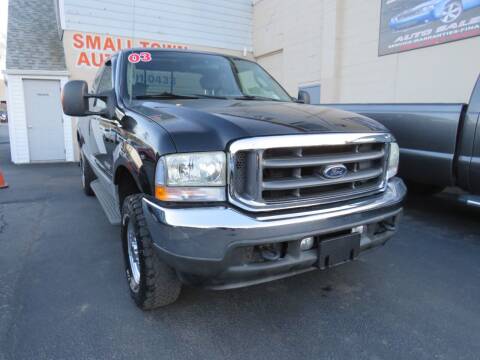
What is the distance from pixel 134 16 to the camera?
36.1 ft

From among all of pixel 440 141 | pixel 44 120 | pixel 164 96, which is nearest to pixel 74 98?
pixel 164 96

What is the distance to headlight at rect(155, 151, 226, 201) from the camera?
1978 mm

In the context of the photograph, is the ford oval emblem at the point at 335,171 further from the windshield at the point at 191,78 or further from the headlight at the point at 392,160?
the windshield at the point at 191,78

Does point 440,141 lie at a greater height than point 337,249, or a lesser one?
greater

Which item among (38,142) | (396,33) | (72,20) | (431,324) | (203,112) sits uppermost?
(72,20)

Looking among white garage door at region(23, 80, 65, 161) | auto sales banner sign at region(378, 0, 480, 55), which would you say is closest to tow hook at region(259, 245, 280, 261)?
auto sales banner sign at region(378, 0, 480, 55)

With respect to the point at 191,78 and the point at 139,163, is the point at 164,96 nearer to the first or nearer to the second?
the point at 191,78

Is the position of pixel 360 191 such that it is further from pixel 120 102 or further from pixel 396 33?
pixel 396 33

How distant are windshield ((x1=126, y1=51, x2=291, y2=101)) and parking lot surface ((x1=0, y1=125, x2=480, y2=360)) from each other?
5.55ft

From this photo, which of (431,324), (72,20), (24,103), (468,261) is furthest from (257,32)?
(431,324)

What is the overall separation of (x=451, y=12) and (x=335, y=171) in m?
6.33

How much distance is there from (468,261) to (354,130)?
213 cm

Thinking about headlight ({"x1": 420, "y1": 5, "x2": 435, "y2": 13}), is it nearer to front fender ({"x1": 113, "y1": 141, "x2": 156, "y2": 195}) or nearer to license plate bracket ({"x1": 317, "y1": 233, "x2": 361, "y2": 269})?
license plate bracket ({"x1": 317, "y1": 233, "x2": 361, "y2": 269})

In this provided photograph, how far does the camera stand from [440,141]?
4.17 m
